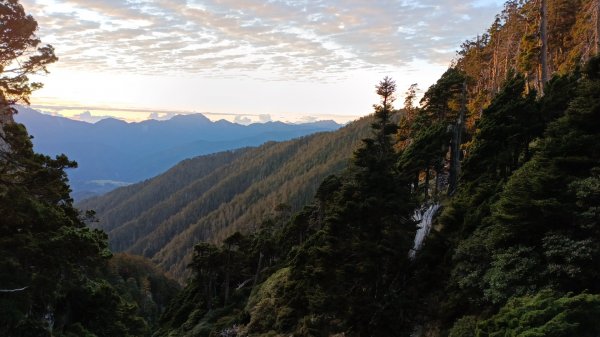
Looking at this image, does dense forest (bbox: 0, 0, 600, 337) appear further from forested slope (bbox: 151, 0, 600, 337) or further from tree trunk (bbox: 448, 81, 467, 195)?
tree trunk (bbox: 448, 81, 467, 195)

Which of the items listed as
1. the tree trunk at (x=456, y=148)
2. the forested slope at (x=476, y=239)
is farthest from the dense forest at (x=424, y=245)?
the tree trunk at (x=456, y=148)

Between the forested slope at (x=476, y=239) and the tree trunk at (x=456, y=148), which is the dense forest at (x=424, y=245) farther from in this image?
the tree trunk at (x=456, y=148)

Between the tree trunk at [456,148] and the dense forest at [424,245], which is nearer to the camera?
the dense forest at [424,245]

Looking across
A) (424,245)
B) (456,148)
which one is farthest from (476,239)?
(456,148)

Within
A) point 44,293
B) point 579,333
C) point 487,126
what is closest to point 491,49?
point 487,126

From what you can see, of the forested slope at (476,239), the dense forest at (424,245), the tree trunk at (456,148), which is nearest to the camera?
the forested slope at (476,239)

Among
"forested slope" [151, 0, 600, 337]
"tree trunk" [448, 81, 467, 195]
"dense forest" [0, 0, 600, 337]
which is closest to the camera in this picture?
"forested slope" [151, 0, 600, 337]

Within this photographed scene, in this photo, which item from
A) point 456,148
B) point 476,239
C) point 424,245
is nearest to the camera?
point 476,239

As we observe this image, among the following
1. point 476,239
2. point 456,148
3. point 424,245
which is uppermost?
point 456,148

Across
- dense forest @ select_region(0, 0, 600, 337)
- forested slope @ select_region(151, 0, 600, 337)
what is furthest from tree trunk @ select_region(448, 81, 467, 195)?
dense forest @ select_region(0, 0, 600, 337)

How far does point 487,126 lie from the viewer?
21188 mm

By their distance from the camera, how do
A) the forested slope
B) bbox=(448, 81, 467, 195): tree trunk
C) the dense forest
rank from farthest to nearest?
bbox=(448, 81, 467, 195): tree trunk, the dense forest, the forested slope

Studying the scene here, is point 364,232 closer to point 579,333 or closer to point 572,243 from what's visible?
point 572,243

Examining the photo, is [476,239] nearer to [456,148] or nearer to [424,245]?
[424,245]
